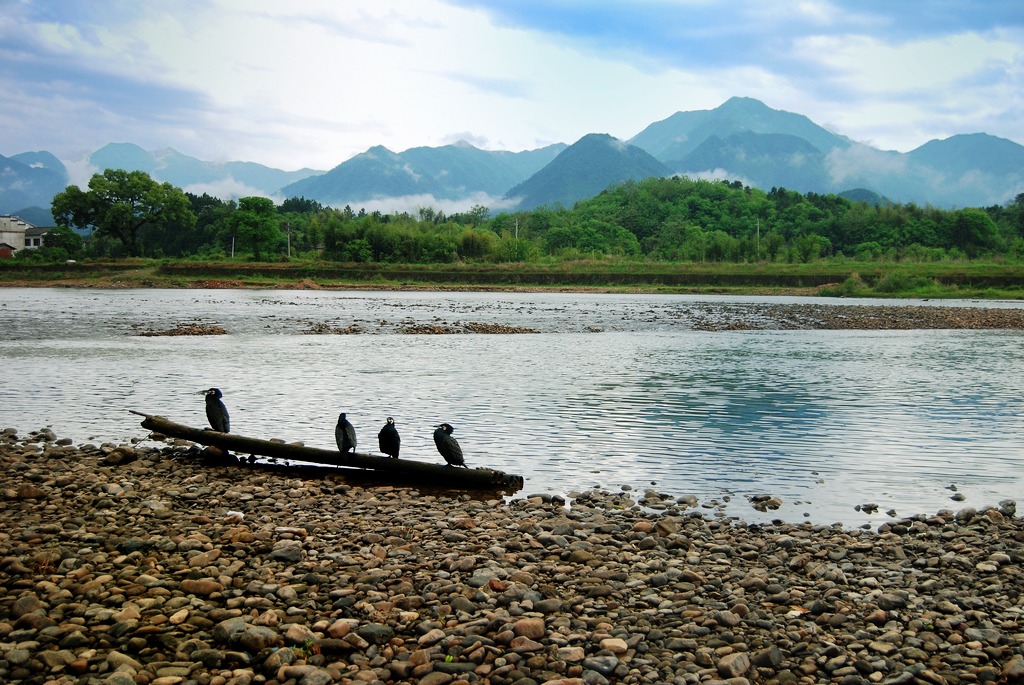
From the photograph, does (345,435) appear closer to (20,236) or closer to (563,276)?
(563,276)

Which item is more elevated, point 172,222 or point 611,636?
point 172,222

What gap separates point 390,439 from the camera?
1232 centimetres

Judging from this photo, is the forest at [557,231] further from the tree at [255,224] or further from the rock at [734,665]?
the rock at [734,665]

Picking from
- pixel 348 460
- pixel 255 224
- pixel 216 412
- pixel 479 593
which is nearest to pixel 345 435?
pixel 348 460

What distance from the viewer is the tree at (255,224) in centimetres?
10588

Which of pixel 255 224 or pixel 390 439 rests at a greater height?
pixel 255 224

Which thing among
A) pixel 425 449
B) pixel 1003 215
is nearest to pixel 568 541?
pixel 425 449

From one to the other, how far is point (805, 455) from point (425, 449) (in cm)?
637

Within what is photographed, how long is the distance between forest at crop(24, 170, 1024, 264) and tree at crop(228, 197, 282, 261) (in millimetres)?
123

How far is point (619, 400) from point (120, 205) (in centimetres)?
9904

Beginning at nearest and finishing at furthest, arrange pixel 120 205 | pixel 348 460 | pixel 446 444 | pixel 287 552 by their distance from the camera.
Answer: pixel 287 552, pixel 446 444, pixel 348 460, pixel 120 205

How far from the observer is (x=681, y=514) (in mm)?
10688

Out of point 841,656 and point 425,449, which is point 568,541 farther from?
point 425,449

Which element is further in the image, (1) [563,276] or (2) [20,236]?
(2) [20,236]
